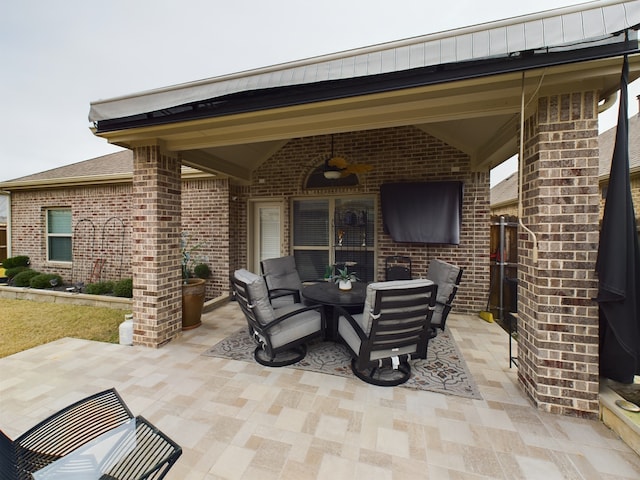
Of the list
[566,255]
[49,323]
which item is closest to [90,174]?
[49,323]

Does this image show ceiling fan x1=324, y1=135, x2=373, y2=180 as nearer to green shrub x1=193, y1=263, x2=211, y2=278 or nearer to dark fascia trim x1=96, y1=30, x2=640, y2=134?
dark fascia trim x1=96, y1=30, x2=640, y2=134

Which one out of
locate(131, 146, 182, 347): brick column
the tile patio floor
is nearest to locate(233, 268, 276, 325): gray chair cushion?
the tile patio floor

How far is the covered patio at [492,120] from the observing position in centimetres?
189

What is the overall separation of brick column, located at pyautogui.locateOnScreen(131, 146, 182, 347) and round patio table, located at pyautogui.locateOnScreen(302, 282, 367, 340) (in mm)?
1906

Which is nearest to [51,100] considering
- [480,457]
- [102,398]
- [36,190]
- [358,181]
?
[36,190]

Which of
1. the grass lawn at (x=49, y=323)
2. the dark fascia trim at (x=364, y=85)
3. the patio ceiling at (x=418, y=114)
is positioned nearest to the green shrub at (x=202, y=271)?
the grass lawn at (x=49, y=323)

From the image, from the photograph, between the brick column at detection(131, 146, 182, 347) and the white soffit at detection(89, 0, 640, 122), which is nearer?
the white soffit at detection(89, 0, 640, 122)

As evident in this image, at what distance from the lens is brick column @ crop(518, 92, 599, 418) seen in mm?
2129

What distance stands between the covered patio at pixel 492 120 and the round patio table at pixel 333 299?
65.9 inches

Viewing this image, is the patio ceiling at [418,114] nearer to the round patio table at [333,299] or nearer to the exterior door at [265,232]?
Answer: the round patio table at [333,299]

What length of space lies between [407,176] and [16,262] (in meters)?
10.4

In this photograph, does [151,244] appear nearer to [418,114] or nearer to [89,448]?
[89,448]

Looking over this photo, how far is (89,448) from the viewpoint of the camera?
53.9 inches

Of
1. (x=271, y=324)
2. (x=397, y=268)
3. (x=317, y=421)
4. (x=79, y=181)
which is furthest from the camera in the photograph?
(x=79, y=181)
